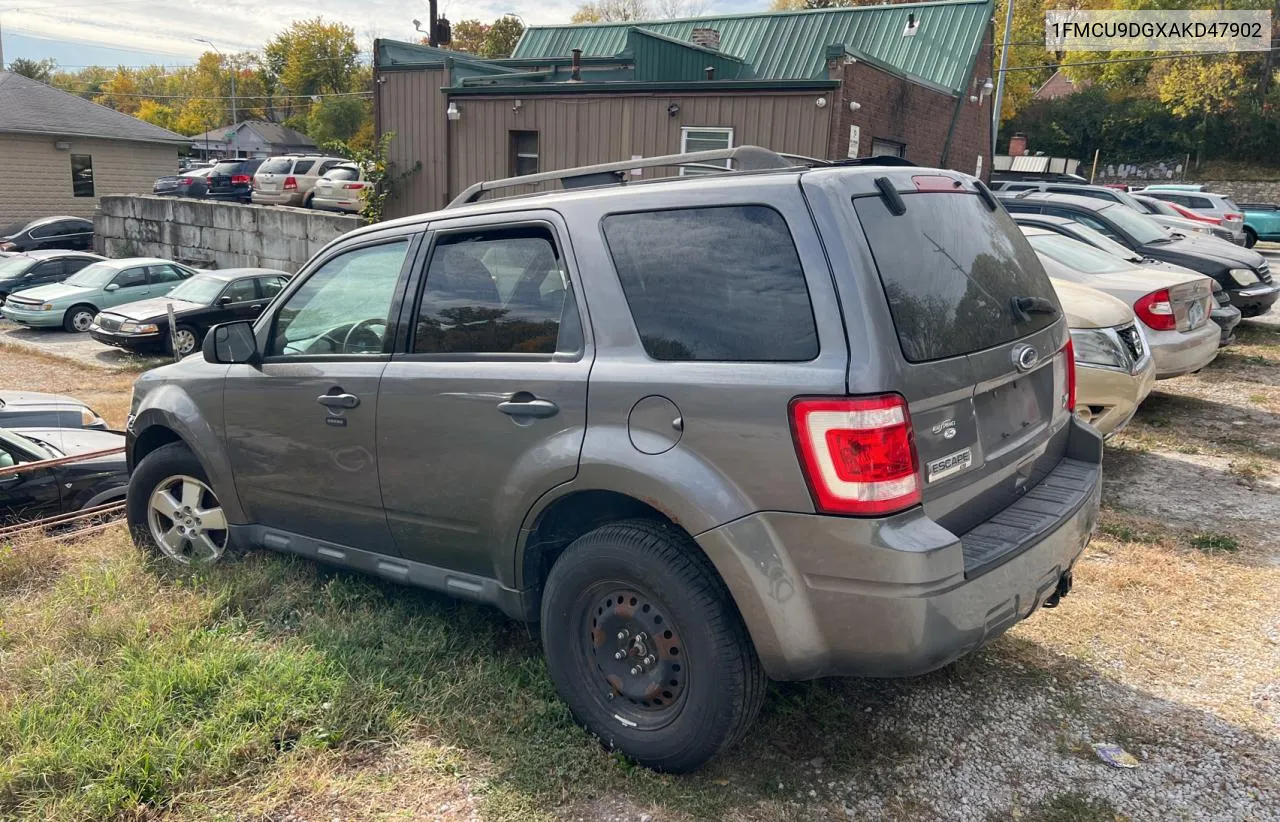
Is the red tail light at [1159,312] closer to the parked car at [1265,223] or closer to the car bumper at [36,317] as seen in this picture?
the car bumper at [36,317]

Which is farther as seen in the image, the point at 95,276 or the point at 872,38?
the point at 872,38

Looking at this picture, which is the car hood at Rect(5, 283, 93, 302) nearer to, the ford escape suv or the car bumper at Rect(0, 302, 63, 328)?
the car bumper at Rect(0, 302, 63, 328)

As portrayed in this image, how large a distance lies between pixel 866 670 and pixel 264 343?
9.66ft

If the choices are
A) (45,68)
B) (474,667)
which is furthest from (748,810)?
(45,68)

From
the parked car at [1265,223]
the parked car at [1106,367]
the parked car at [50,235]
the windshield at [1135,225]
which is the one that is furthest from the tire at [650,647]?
the parked car at [1265,223]

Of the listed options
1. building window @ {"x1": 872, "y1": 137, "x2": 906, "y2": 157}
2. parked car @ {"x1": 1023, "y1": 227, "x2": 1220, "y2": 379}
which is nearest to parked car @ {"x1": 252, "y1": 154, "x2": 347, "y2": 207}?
building window @ {"x1": 872, "y1": 137, "x2": 906, "y2": 157}

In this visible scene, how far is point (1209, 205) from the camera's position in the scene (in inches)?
922

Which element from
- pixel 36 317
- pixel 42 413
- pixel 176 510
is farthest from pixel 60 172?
pixel 176 510

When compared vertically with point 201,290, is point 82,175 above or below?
above

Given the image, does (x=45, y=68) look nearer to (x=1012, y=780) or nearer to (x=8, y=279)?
(x=8, y=279)

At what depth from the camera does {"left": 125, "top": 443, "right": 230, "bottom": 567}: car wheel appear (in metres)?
4.53

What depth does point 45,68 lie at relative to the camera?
99625mm

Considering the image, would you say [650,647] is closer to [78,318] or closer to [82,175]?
[78,318]

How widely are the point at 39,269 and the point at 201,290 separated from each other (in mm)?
7012
